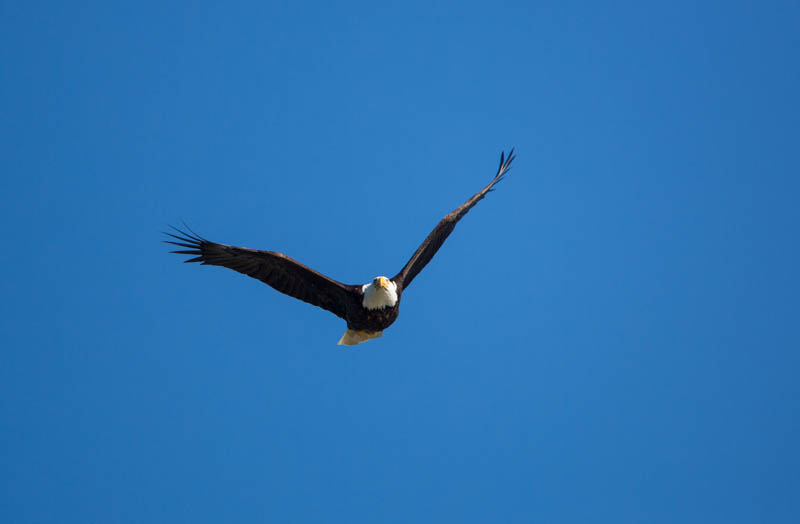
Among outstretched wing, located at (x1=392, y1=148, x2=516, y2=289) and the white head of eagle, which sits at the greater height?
outstretched wing, located at (x1=392, y1=148, x2=516, y2=289)

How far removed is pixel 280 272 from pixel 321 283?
59 centimetres

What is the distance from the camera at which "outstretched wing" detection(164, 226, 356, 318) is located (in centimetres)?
1015

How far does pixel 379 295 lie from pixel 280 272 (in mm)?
1451

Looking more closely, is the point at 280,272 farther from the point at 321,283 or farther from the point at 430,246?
the point at 430,246

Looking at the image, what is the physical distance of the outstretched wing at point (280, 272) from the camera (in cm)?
1015

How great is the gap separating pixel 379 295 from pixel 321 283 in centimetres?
88

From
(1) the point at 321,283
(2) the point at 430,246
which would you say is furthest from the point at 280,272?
(2) the point at 430,246

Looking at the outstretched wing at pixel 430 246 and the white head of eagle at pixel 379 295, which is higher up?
the outstretched wing at pixel 430 246

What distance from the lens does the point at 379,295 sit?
1029 centimetres

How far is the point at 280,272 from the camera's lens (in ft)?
34.6

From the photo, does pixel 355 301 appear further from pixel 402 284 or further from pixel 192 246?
pixel 192 246

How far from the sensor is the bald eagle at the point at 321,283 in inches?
401

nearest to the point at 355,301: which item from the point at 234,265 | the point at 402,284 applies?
the point at 402,284

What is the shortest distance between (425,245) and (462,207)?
110cm
